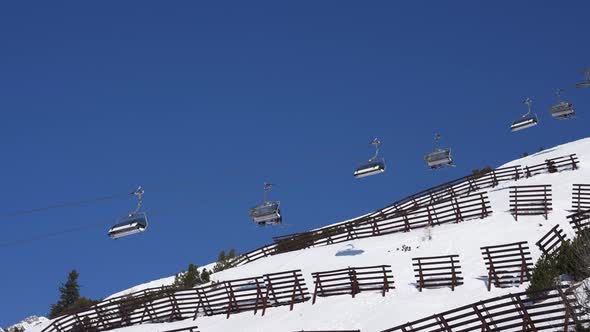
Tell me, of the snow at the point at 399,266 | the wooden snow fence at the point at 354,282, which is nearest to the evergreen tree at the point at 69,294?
the snow at the point at 399,266

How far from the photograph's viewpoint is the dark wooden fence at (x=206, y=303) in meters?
33.5

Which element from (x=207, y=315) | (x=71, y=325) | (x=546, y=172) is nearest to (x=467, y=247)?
(x=207, y=315)

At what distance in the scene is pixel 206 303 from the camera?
123ft

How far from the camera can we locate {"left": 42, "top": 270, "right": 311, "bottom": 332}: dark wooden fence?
110 ft

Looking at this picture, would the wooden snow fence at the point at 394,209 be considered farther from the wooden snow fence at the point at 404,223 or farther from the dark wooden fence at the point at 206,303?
the dark wooden fence at the point at 206,303

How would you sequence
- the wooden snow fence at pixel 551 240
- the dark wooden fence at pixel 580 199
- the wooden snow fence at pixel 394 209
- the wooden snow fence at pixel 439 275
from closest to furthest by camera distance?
the wooden snow fence at pixel 551 240
the wooden snow fence at pixel 439 275
the dark wooden fence at pixel 580 199
the wooden snow fence at pixel 394 209

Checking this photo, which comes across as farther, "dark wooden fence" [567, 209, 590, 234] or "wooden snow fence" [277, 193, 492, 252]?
"wooden snow fence" [277, 193, 492, 252]

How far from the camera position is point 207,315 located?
116 ft

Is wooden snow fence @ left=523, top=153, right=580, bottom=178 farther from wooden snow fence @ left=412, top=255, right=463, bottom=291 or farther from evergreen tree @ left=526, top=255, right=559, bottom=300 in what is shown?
evergreen tree @ left=526, top=255, right=559, bottom=300

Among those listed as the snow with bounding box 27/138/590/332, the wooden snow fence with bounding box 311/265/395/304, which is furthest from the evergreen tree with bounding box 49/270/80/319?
the wooden snow fence with bounding box 311/265/395/304

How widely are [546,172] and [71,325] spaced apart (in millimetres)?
36049

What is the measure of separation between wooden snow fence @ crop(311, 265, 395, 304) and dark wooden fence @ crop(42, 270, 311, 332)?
2.87 feet

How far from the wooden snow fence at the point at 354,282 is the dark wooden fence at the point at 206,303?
88 centimetres

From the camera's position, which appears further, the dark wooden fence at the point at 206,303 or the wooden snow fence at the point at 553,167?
the wooden snow fence at the point at 553,167
